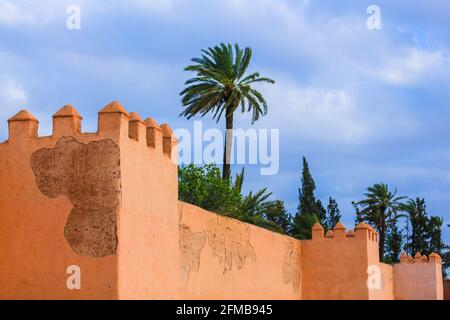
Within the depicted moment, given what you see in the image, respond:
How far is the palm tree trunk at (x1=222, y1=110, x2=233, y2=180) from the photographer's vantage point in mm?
31141

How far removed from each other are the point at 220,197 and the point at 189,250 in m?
17.8

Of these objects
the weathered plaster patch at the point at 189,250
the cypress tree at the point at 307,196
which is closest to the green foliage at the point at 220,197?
the cypress tree at the point at 307,196

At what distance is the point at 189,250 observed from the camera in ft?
40.5

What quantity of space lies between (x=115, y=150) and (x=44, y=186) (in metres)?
1.05

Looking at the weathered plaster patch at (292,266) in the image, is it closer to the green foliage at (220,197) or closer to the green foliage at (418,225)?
the green foliage at (220,197)

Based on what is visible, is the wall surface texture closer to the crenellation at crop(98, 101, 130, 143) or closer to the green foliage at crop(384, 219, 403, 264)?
the crenellation at crop(98, 101, 130, 143)

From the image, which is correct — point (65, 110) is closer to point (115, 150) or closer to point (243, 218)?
point (115, 150)

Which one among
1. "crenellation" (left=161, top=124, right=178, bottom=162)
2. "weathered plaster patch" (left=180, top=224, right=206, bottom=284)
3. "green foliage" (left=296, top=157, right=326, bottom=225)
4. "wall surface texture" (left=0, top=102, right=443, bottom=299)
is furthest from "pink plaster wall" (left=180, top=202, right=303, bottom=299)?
"green foliage" (left=296, top=157, right=326, bottom=225)

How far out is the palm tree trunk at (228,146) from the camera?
31.1 metres

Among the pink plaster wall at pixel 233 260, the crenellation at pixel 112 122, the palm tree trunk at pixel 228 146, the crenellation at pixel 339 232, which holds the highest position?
the palm tree trunk at pixel 228 146

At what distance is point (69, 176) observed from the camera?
9.80 m

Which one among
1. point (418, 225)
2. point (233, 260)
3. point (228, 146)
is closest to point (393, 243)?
point (418, 225)

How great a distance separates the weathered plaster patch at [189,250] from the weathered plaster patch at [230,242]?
0.58 m
